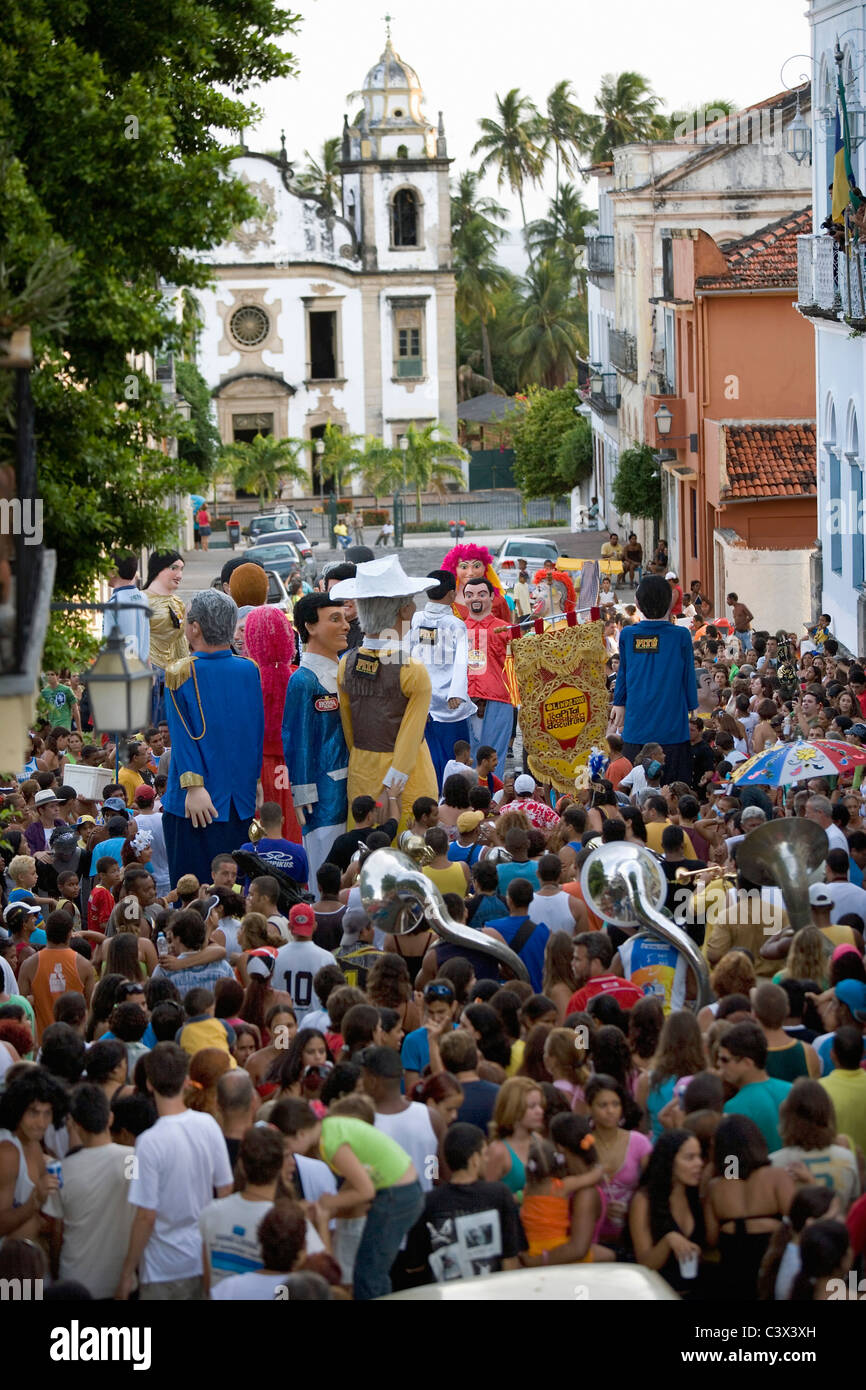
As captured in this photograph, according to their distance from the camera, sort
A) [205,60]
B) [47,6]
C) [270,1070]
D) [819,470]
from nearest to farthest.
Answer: [270,1070]
[47,6]
[205,60]
[819,470]

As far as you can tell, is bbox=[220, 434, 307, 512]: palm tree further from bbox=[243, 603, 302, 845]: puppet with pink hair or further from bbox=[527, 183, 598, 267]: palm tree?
bbox=[243, 603, 302, 845]: puppet with pink hair

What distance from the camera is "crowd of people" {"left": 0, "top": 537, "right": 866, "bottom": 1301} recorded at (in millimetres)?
6262

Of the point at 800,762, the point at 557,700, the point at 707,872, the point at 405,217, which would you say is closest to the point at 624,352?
the point at 405,217

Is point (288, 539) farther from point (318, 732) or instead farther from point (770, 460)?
point (318, 732)

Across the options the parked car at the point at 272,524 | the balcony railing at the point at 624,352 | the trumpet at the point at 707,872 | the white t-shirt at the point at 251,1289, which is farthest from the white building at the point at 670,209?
the white t-shirt at the point at 251,1289

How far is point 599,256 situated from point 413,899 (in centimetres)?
4596

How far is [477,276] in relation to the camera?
79.2 metres

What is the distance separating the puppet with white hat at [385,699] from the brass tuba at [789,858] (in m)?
2.65

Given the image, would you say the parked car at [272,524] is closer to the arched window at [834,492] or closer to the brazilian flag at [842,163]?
the arched window at [834,492]

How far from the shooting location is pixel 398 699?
11.3 metres
